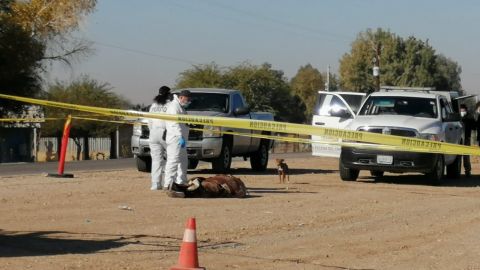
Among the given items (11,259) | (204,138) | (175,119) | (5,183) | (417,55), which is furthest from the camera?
(417,55)

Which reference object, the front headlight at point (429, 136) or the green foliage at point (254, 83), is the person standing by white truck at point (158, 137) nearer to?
the front headlight at point (429, 136)

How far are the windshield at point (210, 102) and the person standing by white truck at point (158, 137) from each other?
5178mm

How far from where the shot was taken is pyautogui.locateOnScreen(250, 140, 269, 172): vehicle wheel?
2348 centimetres

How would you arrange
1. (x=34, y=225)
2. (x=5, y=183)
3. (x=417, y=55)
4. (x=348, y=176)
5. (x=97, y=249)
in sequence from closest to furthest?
1. (x=97, y=249)
2. (x=34, y=225)
3. (x=5, y=183)
4. (x=348, y=176)
5. (x=417, y=55)

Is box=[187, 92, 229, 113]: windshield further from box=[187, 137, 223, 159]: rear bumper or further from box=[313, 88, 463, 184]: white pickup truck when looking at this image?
box=[313, 88, 463, 184]: white pickup truck

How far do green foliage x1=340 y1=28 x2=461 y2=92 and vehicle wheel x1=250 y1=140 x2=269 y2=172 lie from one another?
65380 mm

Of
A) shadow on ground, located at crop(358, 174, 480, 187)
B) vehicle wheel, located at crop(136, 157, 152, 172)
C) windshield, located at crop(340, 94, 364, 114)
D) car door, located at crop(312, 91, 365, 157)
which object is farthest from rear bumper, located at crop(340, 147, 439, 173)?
windshield, located at crop(340, 94, 364, 114)

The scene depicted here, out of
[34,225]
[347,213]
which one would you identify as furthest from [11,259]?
[347,213]

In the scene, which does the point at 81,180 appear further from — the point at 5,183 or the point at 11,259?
the point at 11,259

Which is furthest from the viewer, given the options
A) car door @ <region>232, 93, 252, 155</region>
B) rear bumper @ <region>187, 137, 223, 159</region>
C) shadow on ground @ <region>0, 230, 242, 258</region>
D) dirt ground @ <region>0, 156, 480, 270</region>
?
car door @ <region>232, 93, 252, 155</region>

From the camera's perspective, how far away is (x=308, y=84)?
338ft

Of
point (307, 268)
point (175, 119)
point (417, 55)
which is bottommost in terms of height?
point (307, 268)

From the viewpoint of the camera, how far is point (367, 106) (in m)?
19.9

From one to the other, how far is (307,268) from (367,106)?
11.1 meters
